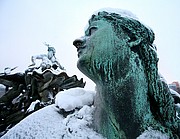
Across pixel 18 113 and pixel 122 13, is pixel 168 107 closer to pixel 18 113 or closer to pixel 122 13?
pixel 122 13

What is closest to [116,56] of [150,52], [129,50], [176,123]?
[129,50]

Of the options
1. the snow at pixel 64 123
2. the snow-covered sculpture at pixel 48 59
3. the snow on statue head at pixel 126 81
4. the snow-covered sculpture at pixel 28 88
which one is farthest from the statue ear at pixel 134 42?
the snow-covered sculpture at pixel 48 59

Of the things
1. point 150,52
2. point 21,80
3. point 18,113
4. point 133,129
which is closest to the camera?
point 133,129

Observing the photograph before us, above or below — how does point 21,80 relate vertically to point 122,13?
above

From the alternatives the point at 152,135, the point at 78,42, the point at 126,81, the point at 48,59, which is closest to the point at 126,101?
the point at 126,81

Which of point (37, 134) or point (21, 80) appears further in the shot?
point (21, 80)

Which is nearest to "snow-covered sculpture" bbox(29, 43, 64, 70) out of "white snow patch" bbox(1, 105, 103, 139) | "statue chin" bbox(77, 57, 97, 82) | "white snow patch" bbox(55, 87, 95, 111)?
"white snow patch" bbox(55, 87, 95, 111)

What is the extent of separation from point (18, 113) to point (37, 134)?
4.98m

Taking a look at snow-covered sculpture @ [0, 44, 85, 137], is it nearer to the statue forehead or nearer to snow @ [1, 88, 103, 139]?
snow @ [1, 88, 103, 139]

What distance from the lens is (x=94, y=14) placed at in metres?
1.38

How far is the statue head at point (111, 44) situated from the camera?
119 cm

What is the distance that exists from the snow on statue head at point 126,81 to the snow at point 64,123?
49 mm

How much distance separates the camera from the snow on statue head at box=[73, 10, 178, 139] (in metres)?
1.15

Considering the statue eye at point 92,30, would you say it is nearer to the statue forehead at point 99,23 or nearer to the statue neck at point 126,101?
the statue forehead at point 99,23
